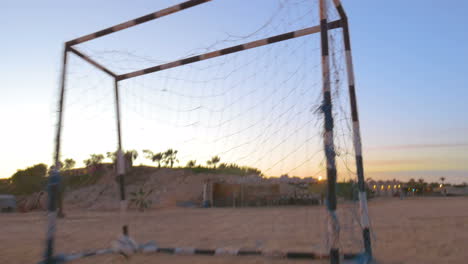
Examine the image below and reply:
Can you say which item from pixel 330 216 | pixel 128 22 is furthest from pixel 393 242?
pixel 128 22

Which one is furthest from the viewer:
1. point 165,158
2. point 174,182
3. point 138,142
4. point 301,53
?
point 165,158

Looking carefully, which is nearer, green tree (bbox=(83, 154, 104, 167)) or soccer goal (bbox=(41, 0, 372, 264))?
soccer goal (bbox=(41, 0, 372, 264))

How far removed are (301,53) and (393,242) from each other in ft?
14.2

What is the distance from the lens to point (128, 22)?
20.5 ft

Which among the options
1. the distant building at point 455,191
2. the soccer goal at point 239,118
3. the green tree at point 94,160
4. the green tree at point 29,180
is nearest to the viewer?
the soccer goal at point 239,118

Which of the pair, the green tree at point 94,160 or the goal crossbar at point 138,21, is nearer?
the goal crossbar at point 138,21

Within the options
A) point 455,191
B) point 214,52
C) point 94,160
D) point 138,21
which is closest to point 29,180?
point 94,160

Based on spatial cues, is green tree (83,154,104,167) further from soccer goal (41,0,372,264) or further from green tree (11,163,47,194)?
soccer goal (41,0,372,264)

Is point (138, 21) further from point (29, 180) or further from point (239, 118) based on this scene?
point (29, 180)

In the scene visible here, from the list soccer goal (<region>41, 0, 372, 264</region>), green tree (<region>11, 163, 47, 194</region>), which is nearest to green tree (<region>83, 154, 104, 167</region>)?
green tree (<region>11, 163, 47, 194</region>)

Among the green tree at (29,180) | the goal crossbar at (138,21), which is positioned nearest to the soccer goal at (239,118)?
the goal crossbar at (138,21)

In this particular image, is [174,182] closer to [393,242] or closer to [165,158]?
[165,158]

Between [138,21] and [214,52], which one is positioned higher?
[138,21]

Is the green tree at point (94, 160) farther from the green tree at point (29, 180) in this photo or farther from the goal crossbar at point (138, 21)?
the goal crossbar at point (138, 21)
